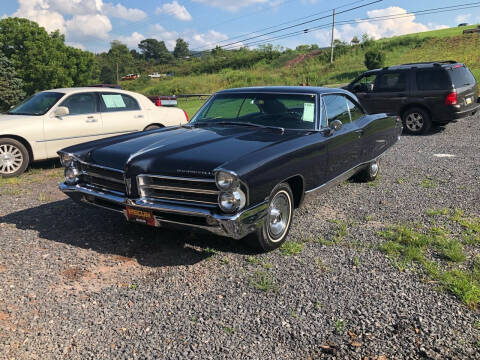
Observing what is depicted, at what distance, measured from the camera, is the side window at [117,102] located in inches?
319

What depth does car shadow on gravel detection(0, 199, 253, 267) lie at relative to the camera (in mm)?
3900

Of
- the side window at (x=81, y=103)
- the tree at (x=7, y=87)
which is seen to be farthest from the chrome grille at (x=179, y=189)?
the tree at (x=7, y=87)

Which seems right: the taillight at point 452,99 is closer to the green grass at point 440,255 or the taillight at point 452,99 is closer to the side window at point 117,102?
the green grass at point 440,255

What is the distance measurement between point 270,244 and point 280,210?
1.17 feet

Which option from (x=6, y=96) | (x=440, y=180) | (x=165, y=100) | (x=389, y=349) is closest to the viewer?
(x=389, y=349)

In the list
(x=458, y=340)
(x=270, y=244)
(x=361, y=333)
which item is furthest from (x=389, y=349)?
(x=270, y=244)

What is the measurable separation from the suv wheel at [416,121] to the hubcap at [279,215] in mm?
7812

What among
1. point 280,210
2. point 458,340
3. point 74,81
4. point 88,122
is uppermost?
point 74,81

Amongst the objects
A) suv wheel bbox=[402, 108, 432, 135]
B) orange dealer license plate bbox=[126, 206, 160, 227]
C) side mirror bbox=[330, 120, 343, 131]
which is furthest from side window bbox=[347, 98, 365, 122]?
suv wheel bbox=[402, 108, 432, 135]

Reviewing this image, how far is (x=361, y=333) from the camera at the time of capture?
267 cm

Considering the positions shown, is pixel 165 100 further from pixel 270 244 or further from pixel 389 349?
pixel 389 349

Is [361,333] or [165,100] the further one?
[165,100]

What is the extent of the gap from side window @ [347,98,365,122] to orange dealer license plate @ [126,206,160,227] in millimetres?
3290

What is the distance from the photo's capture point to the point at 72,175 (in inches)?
169
